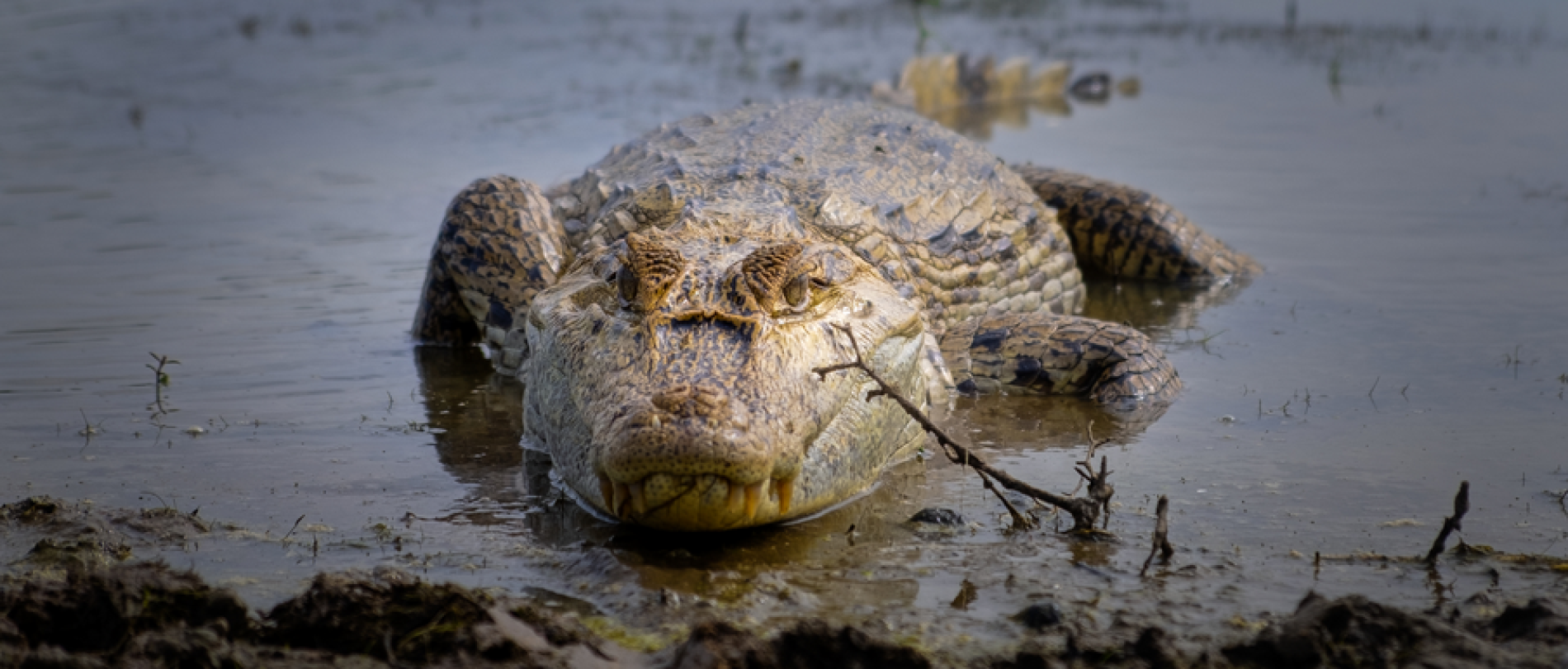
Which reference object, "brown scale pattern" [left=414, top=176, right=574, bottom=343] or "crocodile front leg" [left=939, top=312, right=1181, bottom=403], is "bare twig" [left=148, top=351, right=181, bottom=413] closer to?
"brown scale pattern" [left=414, top=176, right=574, bottom=343]

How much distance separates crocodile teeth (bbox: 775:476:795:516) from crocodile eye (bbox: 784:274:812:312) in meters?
0.55

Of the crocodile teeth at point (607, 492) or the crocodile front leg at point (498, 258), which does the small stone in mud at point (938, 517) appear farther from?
the crocodile front leg at point (498, 258)

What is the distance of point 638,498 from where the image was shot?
3.01 meters

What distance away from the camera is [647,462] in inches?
114

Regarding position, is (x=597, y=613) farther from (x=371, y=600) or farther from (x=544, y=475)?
(x=544, y=475)

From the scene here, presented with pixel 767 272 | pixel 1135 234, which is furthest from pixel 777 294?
pixel 1135 234

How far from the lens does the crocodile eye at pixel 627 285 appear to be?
350cm

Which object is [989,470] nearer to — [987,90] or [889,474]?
[889,474]

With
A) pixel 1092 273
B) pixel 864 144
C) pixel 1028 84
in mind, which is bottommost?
pixel 1092 273

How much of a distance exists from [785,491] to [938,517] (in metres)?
0.53

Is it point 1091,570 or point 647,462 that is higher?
point 647,462

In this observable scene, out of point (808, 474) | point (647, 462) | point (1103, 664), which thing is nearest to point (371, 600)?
point (647, 462)

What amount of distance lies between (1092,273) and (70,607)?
554 cm

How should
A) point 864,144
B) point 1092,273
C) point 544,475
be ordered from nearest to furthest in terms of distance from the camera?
point 544,475
point 864,144
point 1092,273
